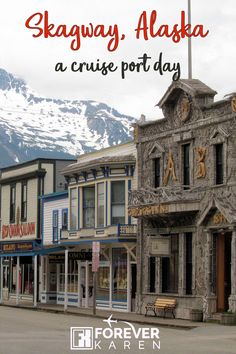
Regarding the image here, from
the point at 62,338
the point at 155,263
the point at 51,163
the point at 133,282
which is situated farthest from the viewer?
the point at 51,163

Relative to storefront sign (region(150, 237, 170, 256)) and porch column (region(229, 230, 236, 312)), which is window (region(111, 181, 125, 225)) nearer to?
storefront sign (region(150, 237, 170, 256))

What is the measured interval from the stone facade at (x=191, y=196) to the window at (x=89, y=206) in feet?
15.0

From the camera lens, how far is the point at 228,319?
104 feet

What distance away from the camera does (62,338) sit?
25281 mm

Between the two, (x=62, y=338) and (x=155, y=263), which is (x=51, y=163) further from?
(x=62, y=338)

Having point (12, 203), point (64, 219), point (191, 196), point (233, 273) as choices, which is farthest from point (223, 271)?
point (12, 203)

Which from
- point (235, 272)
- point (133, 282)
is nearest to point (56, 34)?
point (235, 272)

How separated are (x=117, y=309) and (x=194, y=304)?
749 centimetres

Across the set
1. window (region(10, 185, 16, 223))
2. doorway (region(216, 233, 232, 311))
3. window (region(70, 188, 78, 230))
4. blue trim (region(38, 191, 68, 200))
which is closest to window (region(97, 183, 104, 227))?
window (region(70, 188, 78, 230))

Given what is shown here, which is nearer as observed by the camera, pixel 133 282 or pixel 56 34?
pixel 56 34

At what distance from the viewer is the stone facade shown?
33.8m

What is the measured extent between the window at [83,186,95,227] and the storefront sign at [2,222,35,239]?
9.55 metres

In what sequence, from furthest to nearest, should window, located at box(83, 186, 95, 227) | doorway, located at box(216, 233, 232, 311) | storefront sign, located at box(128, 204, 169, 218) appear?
1. window, located at box(83, 186, 95, 227)
2. storefront sign, located at box(128, 204, 169, 218)
3. doorway, located at box(216, 233, 232, 311)

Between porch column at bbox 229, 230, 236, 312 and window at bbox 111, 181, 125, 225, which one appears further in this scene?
window at bbox 111, 181, 125, 225
